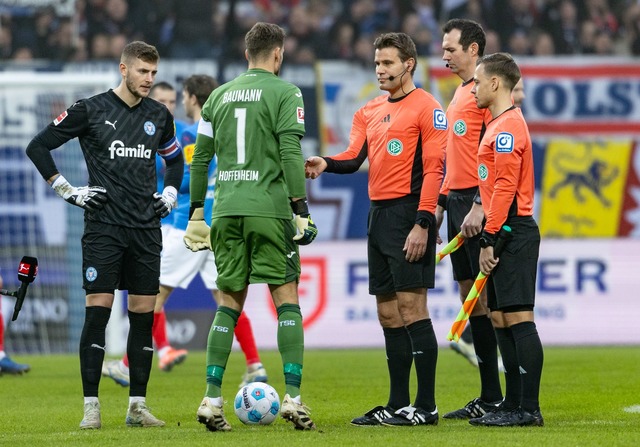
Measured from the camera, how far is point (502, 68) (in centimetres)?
643

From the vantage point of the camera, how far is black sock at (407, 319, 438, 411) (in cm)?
643

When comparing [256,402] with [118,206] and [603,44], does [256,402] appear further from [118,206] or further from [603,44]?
[603,44]

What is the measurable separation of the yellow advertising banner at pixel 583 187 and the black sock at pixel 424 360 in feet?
31.5

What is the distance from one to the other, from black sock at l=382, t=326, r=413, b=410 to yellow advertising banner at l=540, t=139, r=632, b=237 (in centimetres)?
943

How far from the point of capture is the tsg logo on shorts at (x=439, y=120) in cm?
650

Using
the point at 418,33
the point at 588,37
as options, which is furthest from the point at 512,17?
the point at 418,33

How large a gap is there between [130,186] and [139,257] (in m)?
0.41

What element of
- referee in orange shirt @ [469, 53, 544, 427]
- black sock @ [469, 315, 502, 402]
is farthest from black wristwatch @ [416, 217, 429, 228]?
black sock @ [469, 315, 502, 402]

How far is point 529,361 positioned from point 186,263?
436 centimetres

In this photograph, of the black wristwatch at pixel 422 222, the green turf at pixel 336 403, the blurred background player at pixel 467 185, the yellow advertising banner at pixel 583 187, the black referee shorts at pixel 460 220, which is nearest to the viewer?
the green turf at pixel 336 403

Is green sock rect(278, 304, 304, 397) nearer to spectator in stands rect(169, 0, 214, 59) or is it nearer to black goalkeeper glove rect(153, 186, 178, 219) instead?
black goalkeeper glove rect(153, 186, 178, 219)

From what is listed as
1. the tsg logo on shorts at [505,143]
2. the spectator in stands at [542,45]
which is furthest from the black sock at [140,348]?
the spectator in stands at [542,45]

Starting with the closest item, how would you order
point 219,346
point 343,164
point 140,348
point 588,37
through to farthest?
1. point 219,346
2. point 140,348
3. point 343,164
4. point 588,37

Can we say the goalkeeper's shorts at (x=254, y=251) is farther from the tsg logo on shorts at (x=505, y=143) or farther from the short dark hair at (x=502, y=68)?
the short dark hair at (x=502, y=68)
